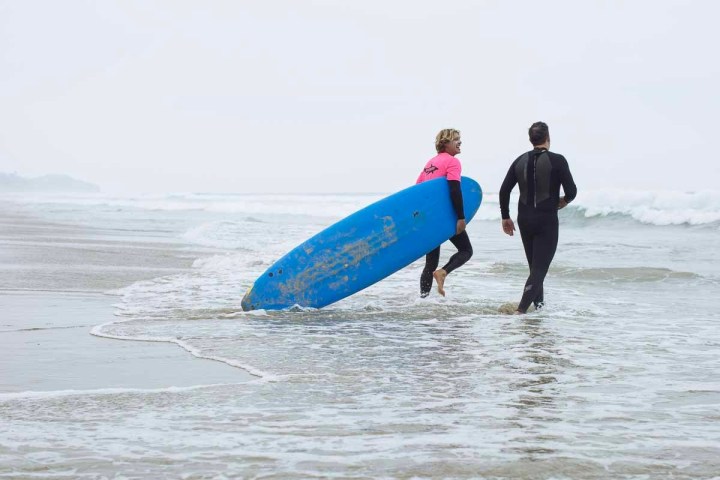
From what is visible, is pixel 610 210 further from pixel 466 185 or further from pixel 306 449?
pixel 306 449

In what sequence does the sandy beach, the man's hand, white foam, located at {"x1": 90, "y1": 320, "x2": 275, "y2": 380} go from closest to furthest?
the sandy beach
white foam, located at {"x1": 90, "y1": 320, "x2": 275, "y2": 380}
the man's hand

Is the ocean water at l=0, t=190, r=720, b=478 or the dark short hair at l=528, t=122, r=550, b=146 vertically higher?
the dark short hair at l=528, t=122, r=550, b=146

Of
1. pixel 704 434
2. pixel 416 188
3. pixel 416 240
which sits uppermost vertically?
pixel 416 188

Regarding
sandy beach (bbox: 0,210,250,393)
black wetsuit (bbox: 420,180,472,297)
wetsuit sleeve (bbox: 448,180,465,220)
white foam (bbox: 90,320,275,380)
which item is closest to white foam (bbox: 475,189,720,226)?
sandy beach (bbox: 0,210,250,393)

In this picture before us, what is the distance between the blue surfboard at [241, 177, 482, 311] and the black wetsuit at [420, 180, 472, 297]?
9cm

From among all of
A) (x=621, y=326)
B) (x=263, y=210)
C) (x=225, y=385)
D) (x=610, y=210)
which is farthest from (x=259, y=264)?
(x=263, y=210)

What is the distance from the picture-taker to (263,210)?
1566 inches

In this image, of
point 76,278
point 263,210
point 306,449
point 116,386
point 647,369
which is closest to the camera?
point 306,449

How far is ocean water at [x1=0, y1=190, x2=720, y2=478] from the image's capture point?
110 inches

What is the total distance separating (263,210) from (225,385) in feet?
119

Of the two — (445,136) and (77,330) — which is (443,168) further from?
(77,330)

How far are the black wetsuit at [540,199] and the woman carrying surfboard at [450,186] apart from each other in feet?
2.09

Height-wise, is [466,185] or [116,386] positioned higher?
[466,185]

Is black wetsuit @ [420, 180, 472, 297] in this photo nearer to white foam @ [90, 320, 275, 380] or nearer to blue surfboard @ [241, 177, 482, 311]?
blue surfboard @ [241, 177, 482, 311]
